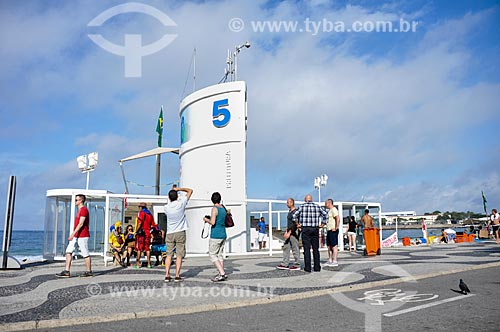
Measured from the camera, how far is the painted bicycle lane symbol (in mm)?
7020

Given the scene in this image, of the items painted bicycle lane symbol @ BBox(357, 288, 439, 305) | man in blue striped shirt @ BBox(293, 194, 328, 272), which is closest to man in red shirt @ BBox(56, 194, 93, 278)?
man in blue striped shirt @ BBox(293, 194, 328, 272)

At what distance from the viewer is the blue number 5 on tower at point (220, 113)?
Result: 18877 millimetres

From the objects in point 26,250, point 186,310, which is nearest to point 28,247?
point 26,250

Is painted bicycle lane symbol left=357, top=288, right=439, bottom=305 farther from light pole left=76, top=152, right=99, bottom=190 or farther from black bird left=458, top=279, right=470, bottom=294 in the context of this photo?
light pole left=76, top=152, right=99, bottom=190

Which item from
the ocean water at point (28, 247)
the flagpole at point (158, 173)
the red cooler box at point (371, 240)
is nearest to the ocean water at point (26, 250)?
the ocean water at point (28, 247)

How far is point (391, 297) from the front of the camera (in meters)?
7.38

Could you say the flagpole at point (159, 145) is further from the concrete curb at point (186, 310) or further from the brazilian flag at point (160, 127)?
the concrete curb at point (186, 310)

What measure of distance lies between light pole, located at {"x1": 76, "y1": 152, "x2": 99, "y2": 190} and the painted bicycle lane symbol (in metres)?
14.2

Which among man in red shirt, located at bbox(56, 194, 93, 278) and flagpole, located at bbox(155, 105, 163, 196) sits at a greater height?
flagpole, located at bbox(155, 105, 163, 196)

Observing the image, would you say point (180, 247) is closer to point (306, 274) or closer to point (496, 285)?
point (306, 274)

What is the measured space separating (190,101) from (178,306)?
1468cm

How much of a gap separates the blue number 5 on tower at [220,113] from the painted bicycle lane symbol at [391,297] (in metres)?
11.9

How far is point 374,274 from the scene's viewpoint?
10.1 m

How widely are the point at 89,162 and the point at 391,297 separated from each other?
15.2 m
